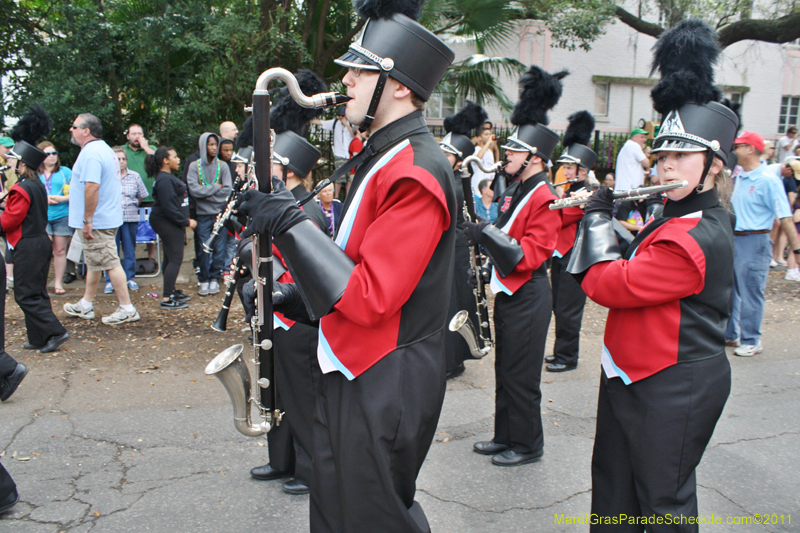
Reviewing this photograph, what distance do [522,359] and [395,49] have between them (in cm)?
233

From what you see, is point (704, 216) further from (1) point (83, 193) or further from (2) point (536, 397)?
(1) point (83, 193)

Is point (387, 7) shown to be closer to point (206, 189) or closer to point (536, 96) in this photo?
point (536, 96)

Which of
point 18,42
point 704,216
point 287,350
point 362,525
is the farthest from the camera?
point 18,42

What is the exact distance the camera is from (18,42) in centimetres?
1059

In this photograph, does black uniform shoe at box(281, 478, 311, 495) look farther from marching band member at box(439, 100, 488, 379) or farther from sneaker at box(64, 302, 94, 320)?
sneaker at box(64, 302, 94, 320)

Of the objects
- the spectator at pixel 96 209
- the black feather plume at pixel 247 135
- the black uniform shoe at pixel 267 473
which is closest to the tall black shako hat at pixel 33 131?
the spectator at pixel 96 209

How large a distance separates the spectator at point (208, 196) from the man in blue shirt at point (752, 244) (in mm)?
5959

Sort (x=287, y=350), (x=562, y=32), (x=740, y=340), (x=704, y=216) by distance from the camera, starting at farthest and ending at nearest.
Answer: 1. (x=562, y=32)
2. (x=740, y=340)
3. (x=287, y=350)
4. (x=704, y=216)

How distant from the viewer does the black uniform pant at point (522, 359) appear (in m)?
3.84

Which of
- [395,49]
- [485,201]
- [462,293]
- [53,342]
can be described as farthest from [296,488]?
[485,201]

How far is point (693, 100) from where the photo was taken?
8.25 feet

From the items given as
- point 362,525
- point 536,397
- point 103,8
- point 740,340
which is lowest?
point 740,340

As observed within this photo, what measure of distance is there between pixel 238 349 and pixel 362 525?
0.94 metres

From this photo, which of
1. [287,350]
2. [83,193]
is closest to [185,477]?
[287,350]
